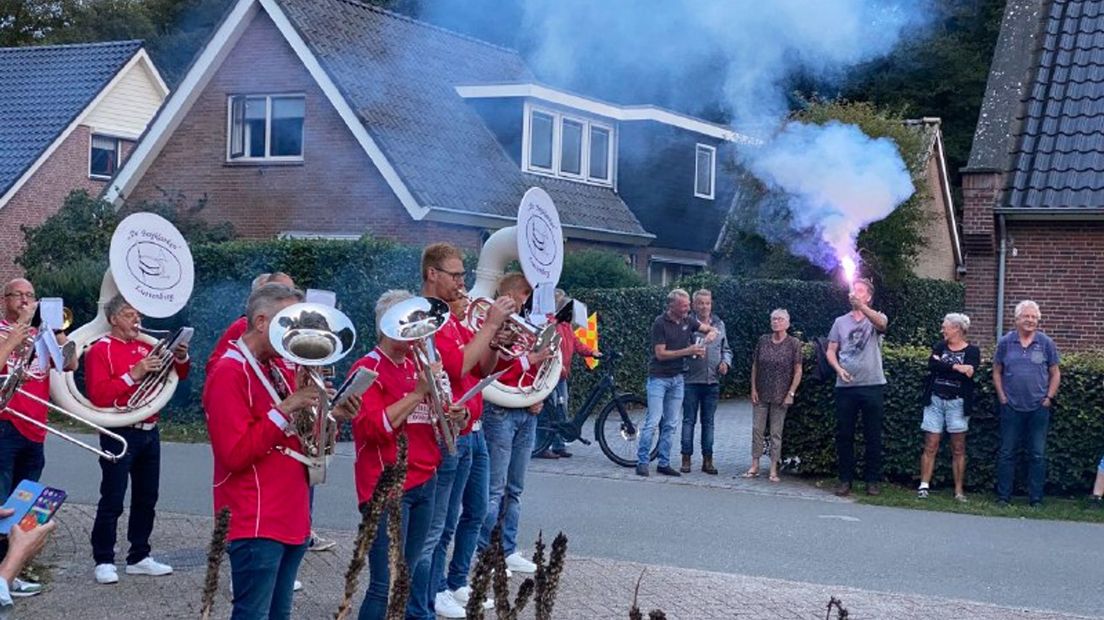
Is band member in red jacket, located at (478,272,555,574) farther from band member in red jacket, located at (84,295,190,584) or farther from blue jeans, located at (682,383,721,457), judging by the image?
blue jeans, located at (682,383,721,457)

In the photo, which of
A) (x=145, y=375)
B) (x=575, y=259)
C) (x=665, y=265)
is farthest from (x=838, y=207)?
(x=665, y=265)

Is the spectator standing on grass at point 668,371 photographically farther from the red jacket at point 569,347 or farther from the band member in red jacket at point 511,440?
the band member in red jacket at point 511,440

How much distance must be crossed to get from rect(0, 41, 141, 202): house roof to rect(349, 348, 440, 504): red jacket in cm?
2672

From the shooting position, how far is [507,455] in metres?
8.05

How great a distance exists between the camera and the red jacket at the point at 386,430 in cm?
590

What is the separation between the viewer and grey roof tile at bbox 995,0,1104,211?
685 inches

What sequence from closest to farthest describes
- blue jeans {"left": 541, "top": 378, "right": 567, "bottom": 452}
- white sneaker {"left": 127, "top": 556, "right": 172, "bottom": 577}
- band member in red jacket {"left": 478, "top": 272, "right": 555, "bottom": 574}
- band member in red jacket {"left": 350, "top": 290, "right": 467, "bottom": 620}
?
band member in red jacket {"left": 350, "top": 290, "right": 467, "bottom": 620}, band member in red jacket {"left": 478, "top": 272, "right": 555, "bottom": 574}, white sneaker {"left": 127, "top": 556, "right": 172, "bottom": 577}, blue jeans {"left": 541, "top": 378, "right": 567, "bottom": 452}

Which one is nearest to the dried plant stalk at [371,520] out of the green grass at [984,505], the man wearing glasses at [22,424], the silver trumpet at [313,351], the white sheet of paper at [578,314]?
the silver trumpet at [313,351]

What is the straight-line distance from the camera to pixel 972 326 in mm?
18250

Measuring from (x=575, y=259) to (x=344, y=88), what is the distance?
14.9 ft

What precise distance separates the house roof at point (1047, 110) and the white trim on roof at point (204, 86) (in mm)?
8211

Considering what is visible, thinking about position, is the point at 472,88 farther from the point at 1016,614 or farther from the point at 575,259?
the point at 1016,614

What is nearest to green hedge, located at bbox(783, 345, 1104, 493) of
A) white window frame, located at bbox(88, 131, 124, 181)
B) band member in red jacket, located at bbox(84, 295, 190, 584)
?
band member in red jacket, located at bbox(84, 295, 190, 584)

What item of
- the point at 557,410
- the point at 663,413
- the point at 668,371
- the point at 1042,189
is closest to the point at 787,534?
the point at 663,413
